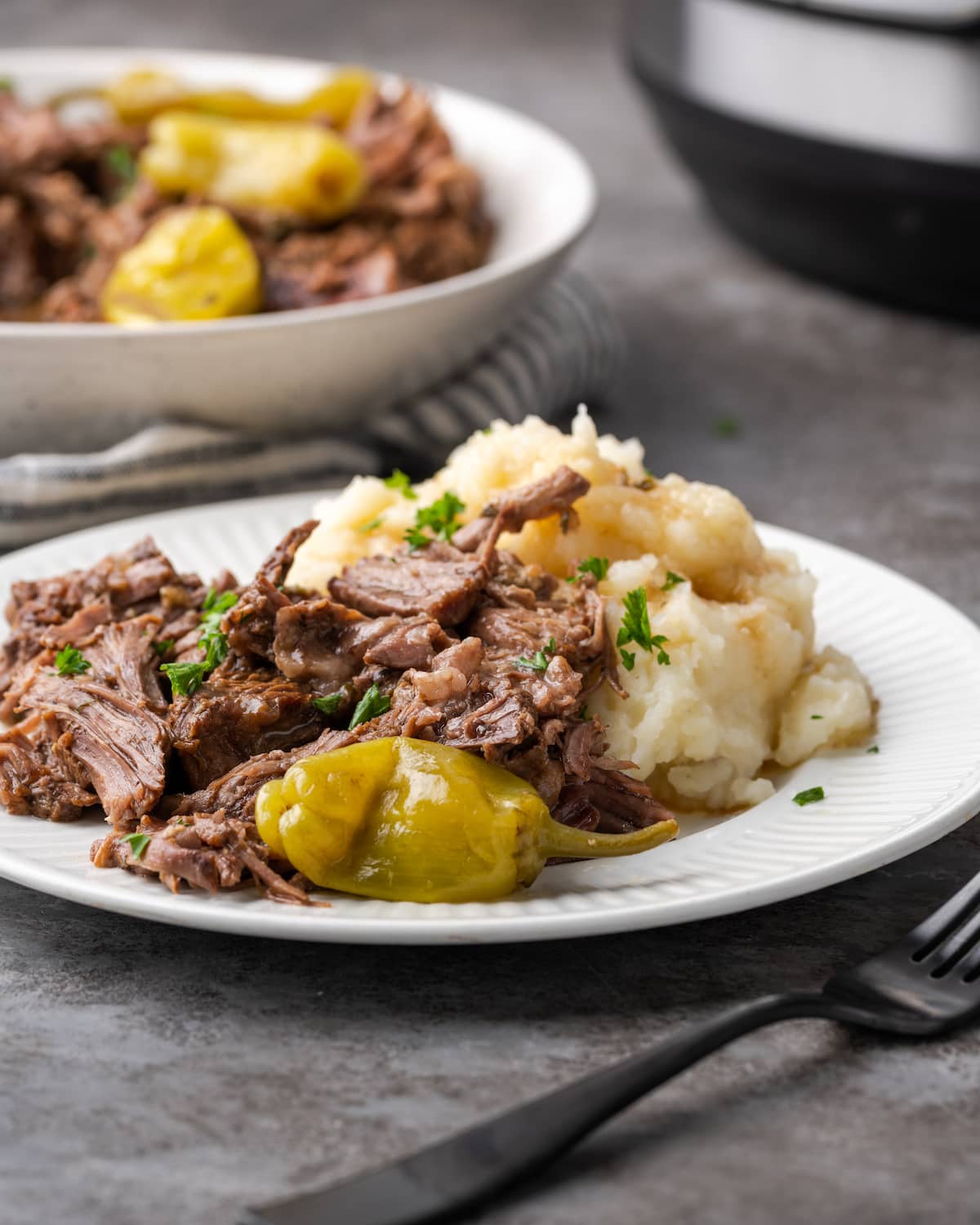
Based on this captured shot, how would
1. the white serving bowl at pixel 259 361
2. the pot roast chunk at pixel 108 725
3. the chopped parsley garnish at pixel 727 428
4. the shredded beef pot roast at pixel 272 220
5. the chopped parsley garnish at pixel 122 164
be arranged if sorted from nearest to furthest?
the pot roast chunk at pixel 108 725
the white serving bowl at pixel 259 361
the shredded beef pot roast at pixel 272 220
the chopped parsley garnish at pixel 727 428
the chopped parsley garnish at pixel 122 164

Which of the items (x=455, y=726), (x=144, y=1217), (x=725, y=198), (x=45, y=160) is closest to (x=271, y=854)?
(x=455, y=726)

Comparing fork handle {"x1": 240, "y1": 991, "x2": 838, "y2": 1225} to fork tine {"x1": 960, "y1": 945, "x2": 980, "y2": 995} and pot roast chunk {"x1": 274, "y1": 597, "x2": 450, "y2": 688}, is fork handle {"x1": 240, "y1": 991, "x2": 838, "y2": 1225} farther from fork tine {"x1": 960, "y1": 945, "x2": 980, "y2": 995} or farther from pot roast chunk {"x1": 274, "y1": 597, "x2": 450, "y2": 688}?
pot roast chunk {"x1": 274, "y1": 597, "x2": 450, "y2": 688}

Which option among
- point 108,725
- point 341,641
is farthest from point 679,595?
point 108,725

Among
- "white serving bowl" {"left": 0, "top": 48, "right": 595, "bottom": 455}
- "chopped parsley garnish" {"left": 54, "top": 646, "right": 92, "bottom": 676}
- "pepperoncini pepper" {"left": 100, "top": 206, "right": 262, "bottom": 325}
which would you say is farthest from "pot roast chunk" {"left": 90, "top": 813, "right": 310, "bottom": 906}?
"pepperoncini pepper" {"left": 100, "top": 206, "right": 262, "bottom": 325}

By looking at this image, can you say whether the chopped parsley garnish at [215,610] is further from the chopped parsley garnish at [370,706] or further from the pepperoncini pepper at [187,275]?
the pepperoncini pepper at [187,275]

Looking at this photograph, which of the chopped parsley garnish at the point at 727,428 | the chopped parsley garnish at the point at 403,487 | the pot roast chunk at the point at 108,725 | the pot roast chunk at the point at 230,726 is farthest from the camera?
the chopped parsley garnish at the point at 727,428

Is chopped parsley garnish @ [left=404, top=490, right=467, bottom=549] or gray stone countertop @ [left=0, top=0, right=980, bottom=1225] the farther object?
chopped parsley garnish @ [left=404, top=490, right=467, bottom=549]

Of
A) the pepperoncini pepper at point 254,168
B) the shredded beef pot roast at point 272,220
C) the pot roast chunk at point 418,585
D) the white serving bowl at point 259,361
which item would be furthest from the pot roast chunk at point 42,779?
the pepperoncini pepper at point 254,168
